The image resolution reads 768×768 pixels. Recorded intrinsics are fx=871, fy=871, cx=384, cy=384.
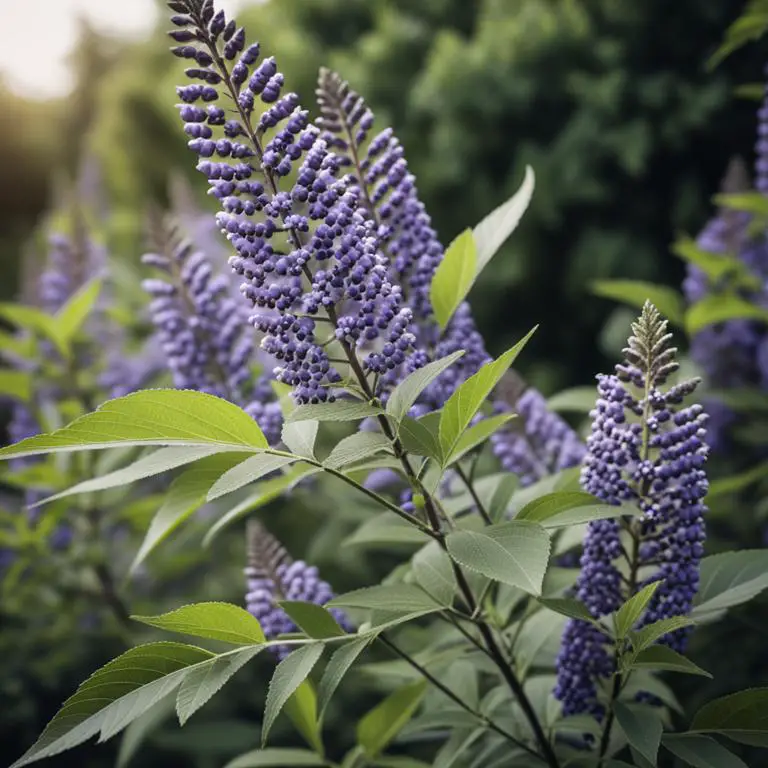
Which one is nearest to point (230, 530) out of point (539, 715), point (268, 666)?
point (268, 666)

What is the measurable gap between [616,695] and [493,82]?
14.4ft

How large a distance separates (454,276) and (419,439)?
41cm

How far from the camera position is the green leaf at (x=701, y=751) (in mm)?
1462

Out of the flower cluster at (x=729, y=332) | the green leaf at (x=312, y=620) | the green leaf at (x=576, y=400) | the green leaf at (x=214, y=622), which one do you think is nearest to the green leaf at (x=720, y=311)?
the green leaf at (x=576, y=400)

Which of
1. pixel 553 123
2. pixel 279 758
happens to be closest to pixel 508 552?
pixel 279 758

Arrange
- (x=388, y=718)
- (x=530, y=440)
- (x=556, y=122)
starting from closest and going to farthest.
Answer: (x=388, y=718) → (x=530, y=440) → (x=556, y=122)

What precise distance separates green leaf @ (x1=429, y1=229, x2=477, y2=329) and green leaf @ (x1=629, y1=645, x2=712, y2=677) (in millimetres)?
704

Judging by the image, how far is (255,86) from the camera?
1434 mm

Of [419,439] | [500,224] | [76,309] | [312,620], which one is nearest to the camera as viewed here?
[419,439]

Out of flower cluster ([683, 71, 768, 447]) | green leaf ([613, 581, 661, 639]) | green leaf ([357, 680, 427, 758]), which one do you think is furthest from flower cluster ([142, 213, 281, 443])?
flower cluster ([683, 71, 768, 447])

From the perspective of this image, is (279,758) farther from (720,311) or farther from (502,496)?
(720,311)

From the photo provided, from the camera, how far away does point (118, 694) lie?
1380mm

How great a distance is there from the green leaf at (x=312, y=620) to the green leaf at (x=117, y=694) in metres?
0.17

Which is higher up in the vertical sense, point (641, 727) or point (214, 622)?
point (214, 622)
